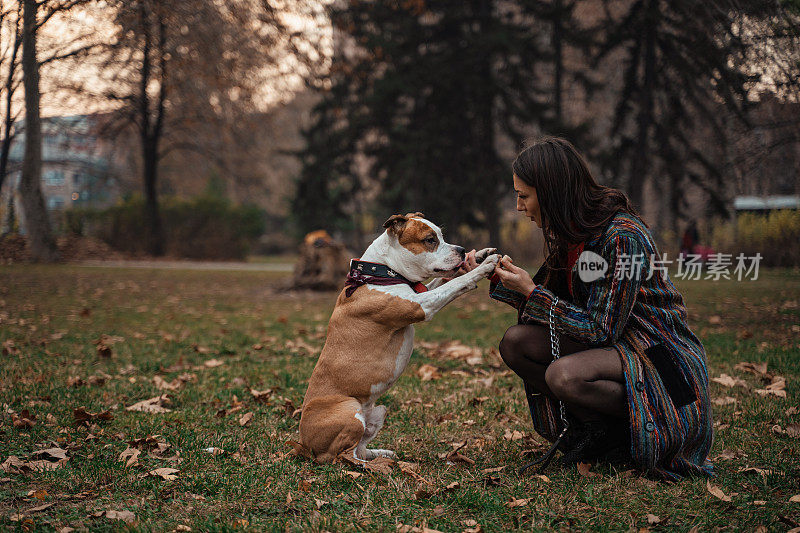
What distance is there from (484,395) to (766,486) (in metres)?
2.31

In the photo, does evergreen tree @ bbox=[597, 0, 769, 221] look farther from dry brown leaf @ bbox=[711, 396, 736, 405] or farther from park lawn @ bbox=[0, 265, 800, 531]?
dry brown leaf @ bbox=[711, 396, 736, 405]

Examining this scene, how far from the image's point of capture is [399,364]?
366cm

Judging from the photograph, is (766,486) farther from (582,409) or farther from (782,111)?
(782,111)

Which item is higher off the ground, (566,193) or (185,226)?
(185,226)

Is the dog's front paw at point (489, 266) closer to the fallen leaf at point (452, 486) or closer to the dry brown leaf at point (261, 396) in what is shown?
the fallen leaf at point (452, 486)

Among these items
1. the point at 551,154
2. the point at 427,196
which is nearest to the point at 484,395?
the point at 551,154

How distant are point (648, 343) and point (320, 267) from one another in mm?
10989

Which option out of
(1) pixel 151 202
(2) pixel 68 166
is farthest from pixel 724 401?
(1) pixel 151 202

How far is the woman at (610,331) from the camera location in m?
3.10

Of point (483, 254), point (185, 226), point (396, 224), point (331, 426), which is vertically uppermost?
point (185, 226)

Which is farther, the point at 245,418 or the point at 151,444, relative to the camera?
the point at 245,418

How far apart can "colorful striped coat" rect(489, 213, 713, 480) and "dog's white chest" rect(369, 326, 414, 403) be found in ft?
2.55

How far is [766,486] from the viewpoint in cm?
309

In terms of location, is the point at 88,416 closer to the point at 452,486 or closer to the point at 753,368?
the point at 452,486
